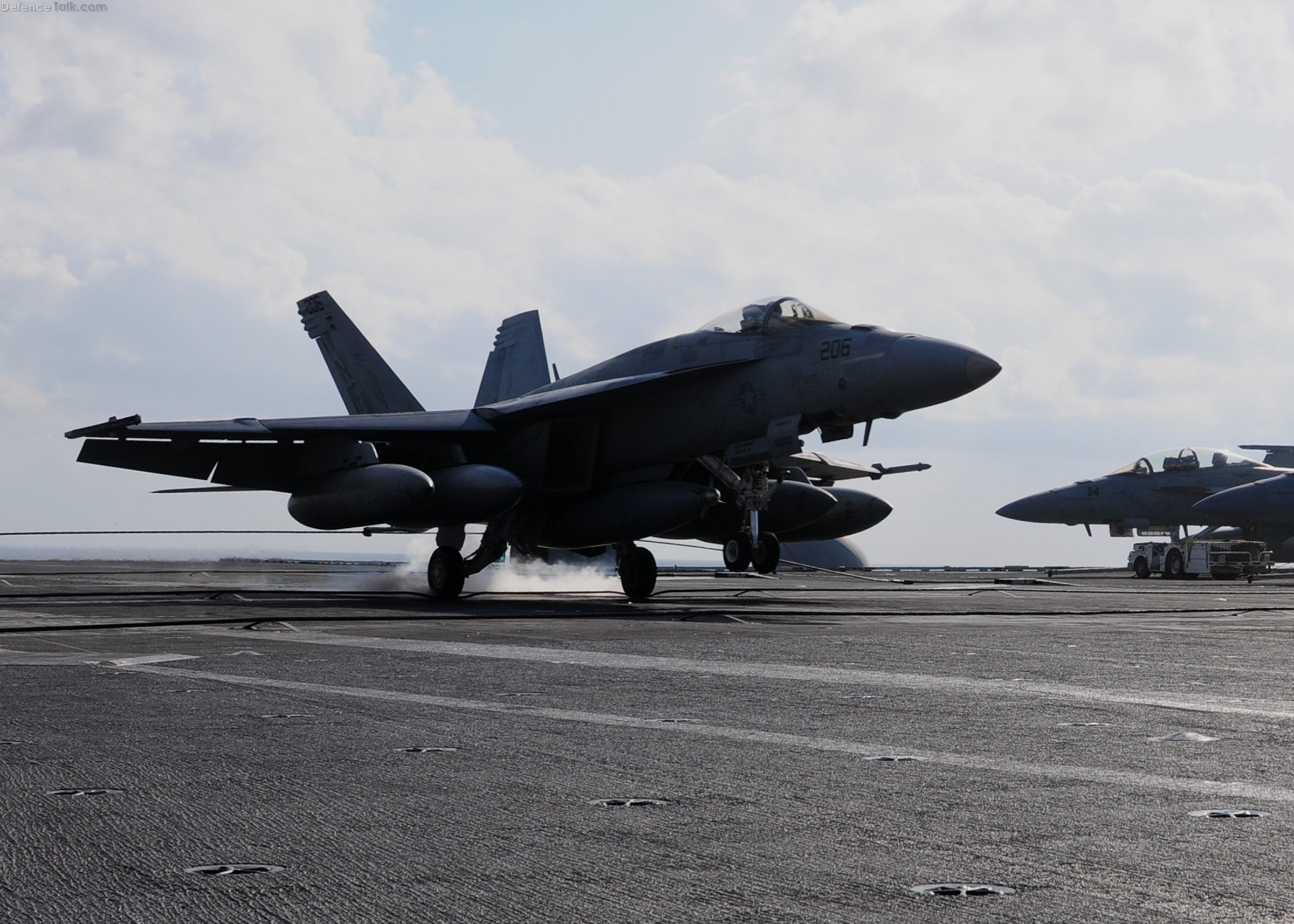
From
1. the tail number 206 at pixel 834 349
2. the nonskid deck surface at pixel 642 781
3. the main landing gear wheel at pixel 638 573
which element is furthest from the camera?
the main landing gear wheel at pixel 638 573

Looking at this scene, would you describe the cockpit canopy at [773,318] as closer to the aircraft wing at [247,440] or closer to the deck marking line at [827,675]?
the aircraft wing at [247,440]

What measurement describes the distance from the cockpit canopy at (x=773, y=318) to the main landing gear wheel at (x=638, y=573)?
3313mm

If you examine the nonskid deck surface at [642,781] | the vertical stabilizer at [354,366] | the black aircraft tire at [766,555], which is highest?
the vertical stabilizer at [354,366]

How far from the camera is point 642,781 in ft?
12.2

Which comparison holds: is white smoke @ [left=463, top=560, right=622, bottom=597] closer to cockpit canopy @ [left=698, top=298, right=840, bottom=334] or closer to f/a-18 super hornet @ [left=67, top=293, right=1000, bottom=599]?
f/a-18 super hornet @ [left=67, top=293, right=1000, bottom=599]

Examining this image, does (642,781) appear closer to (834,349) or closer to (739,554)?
(834,349)

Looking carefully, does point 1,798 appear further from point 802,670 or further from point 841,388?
point 841,388

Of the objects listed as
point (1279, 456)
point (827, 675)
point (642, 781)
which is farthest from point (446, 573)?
point (1279, 456)

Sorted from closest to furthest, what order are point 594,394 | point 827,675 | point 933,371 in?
point 827,675 → point 933,371 → point 594,394

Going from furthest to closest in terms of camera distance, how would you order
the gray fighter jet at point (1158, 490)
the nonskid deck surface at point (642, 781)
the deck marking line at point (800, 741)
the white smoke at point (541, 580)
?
the gray fighter jet at point (1158, 490) → the white smoke at point (541, 580) → the deck marking line at point (800, 741) → the nonskid deck surface at point (642, 781)

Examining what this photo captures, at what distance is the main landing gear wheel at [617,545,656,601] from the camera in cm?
1789

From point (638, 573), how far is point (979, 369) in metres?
5.63

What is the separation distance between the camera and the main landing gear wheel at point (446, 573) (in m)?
18.4

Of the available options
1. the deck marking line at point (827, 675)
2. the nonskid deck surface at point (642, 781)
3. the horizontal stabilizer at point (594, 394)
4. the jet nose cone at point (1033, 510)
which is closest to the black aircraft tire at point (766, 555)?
the horizontal stabilizer at point (594, 394)
